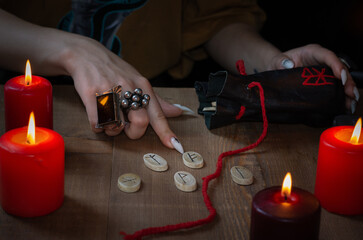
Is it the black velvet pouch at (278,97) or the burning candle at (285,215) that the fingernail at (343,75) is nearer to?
the black velvet pouch at (278,97)

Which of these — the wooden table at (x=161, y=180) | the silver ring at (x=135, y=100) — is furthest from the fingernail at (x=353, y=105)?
the silver ring at (x=135, y=100)

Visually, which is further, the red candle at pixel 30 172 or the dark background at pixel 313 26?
the dark background at pixel 313 26

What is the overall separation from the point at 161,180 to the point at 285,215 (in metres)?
0.29

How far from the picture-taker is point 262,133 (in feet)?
3.23

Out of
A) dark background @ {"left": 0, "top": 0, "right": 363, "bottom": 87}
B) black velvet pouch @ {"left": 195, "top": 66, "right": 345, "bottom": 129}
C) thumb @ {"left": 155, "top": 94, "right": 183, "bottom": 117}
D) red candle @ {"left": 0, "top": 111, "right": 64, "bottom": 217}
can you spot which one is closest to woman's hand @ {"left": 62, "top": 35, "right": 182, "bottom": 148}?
thumb @ {"left": 155, "top": 94, "right": 183, "bottom": 117}

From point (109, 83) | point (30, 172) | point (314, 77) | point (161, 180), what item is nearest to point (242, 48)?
point (314, 77)

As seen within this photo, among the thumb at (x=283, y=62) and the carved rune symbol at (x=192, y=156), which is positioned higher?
the thumb at (x=283, y=62)

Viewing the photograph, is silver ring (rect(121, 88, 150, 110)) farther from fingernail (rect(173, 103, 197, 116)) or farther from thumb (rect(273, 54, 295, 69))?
thumb (rect(273, 54, 295, 69))

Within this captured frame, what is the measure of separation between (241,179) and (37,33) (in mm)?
626

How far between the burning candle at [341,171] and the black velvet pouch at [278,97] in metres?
0.27

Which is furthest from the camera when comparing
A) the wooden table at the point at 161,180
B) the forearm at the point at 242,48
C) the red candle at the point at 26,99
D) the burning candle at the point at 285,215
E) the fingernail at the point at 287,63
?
the forearm at the point at 242,48

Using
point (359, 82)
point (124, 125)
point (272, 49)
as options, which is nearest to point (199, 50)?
point (272, 49)

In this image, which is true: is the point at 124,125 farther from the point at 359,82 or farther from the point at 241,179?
the point at 359,82

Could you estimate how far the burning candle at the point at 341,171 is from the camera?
0.71m
